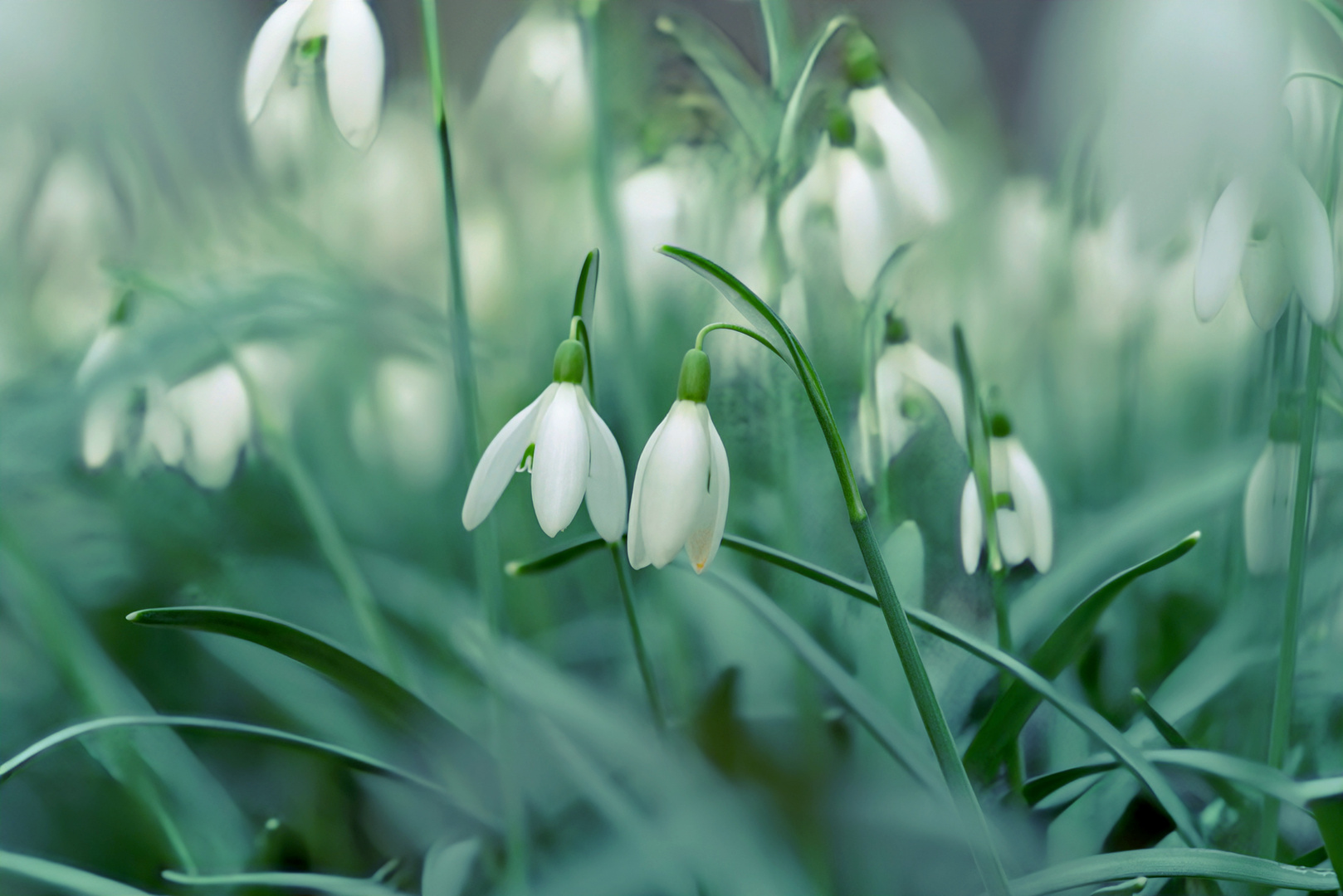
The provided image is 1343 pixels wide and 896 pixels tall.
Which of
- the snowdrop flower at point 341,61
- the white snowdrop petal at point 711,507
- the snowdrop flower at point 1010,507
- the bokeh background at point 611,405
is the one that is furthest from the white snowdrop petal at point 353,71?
the snowdrop flower at point 1010,507

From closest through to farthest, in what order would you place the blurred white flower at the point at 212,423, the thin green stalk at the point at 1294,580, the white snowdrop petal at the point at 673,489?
the white snowdrop petal at the point at 673,489 < the thin green stalk at the point at 1294,580 < the blurred white flower at the point at 212,423

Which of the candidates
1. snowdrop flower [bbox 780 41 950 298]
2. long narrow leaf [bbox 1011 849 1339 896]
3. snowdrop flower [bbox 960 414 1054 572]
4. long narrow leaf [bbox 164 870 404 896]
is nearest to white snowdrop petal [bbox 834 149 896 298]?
snowdrop flower [bbox 780 41 950 298]

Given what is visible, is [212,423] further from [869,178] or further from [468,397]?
[869,178]

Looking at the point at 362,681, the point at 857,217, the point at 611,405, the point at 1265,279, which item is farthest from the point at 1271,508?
the point at 362,681

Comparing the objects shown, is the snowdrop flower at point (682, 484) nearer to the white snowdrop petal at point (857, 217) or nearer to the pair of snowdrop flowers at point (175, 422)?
the white snowdrop petal at point (857, 217)

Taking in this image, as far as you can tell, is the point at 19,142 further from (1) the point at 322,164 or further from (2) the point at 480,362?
(2) the point at 480,362
